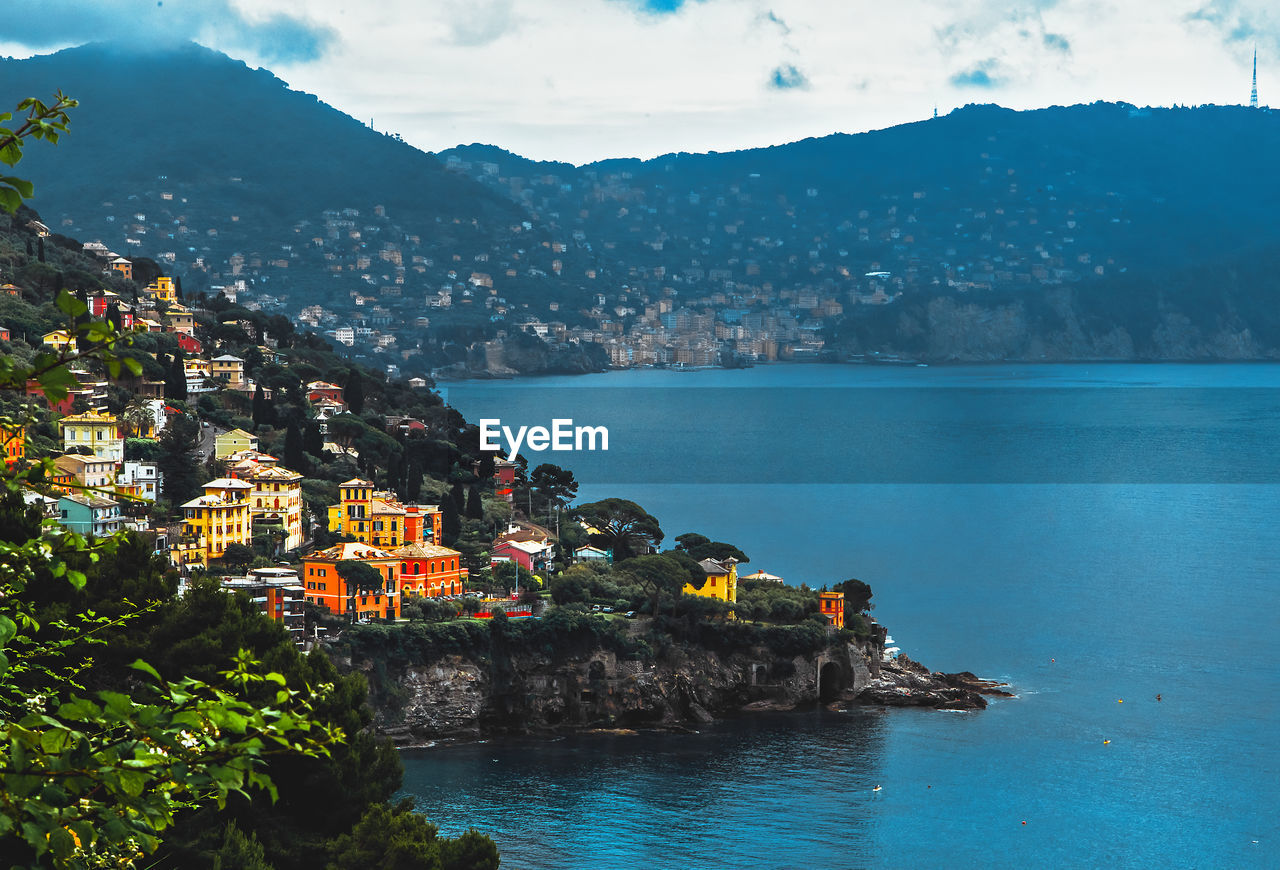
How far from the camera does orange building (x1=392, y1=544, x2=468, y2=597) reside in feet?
A: 121

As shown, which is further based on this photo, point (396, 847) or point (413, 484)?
point (413, 484)

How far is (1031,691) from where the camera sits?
1492 inches

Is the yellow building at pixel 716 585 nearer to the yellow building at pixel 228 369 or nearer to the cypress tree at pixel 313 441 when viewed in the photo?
the cypress tree at pixel 313 441

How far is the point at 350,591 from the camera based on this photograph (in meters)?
35.5

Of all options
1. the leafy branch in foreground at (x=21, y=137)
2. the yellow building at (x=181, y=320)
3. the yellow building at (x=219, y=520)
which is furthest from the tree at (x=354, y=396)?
the leafy branch in foreground at (x=21, y=137)

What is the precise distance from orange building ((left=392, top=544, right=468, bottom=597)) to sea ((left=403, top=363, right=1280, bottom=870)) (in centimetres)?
560

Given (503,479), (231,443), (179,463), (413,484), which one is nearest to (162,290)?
(231,443)

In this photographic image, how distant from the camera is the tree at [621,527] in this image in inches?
1754

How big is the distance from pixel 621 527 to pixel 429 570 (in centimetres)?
1019

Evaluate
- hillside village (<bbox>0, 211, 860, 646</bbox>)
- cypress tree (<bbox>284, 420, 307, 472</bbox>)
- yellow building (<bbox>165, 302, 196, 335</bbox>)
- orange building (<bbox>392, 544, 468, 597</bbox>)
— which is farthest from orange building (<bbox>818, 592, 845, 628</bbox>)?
yellow building (<bbox>165, 302, 196, 335</bbox>)

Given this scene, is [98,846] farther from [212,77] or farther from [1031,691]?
[212,77]

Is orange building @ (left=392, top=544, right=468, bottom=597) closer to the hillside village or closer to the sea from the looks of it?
the hillside village

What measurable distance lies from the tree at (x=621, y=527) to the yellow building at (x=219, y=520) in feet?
35.2

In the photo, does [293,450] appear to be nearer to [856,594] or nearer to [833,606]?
[833,606]
